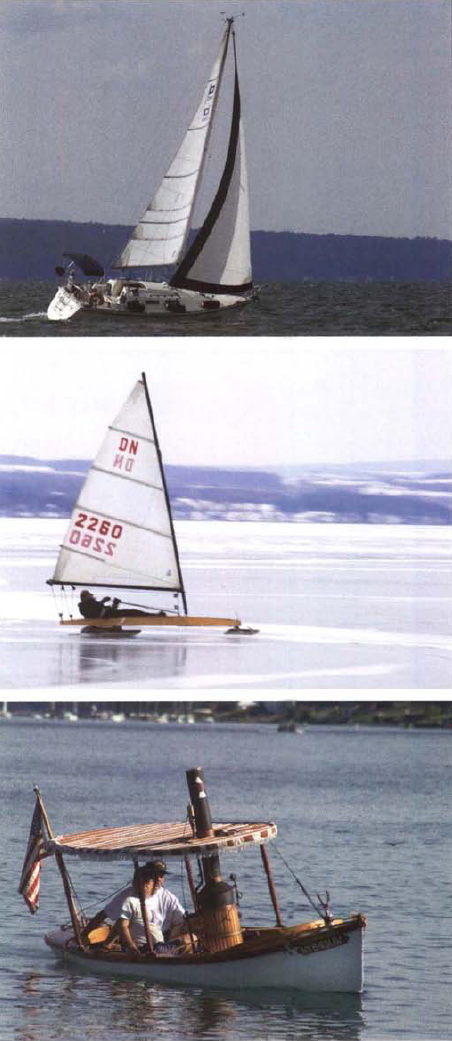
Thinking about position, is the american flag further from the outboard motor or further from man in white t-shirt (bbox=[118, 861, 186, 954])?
the outboard motor

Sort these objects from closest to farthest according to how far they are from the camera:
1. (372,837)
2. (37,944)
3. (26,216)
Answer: (26,216), (37,944), (372,837)

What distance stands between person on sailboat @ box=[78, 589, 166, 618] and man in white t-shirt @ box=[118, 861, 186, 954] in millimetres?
1380

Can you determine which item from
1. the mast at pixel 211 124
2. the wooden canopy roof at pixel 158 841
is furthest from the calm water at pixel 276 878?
the mast at pixel 211 124


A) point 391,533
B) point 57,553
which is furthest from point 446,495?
point 57,553

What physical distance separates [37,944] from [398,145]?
5.58m

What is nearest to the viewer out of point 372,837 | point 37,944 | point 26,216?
point 26,216

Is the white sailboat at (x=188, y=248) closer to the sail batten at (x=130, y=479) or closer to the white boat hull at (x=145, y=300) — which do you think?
the white boat hull at (x=145, y=300)

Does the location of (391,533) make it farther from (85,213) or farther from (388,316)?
(85,213)

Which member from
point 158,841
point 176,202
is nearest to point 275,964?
point 158,841

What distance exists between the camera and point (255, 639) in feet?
30.3

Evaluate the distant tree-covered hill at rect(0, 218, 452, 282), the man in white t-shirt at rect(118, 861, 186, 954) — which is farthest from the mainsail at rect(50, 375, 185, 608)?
the man in white t-shirt at rect(118, 861, 186, 954)

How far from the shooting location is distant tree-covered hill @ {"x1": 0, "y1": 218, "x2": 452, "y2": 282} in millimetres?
9219

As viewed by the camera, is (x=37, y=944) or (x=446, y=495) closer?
(x=446, y=495)

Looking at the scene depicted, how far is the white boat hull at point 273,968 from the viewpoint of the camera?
9.89 meters
